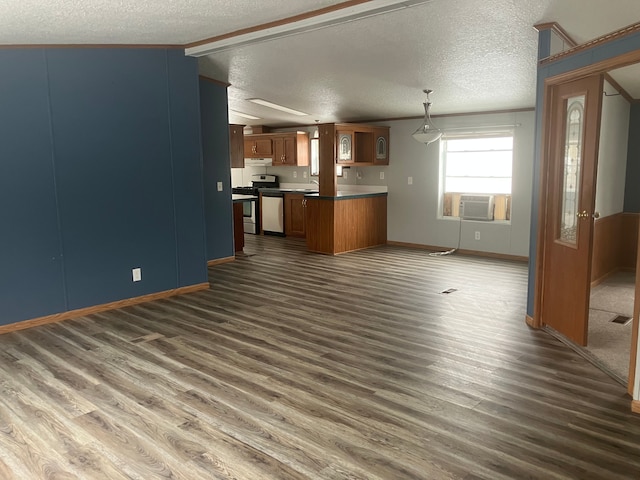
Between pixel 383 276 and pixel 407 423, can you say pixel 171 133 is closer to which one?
pixel 383 276

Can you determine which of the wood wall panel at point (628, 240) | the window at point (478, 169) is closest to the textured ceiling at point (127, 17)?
the window at point (478, 169)

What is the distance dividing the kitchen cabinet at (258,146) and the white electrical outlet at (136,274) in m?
5.36

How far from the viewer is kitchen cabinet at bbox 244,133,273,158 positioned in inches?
388

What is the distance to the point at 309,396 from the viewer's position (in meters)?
2.93

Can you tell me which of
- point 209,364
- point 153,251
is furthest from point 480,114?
point 209,364

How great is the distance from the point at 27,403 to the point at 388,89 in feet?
16.5

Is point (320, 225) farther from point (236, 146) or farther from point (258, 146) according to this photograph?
point (258, 146)

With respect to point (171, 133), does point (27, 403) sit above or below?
below

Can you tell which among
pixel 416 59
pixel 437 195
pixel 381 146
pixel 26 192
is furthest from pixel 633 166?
pixel 26 192

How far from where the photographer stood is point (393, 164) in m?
8.36

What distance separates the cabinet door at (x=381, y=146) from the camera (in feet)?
26.9

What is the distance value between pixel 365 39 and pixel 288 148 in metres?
5.35

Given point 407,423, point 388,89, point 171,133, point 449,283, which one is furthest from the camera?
point 388,89

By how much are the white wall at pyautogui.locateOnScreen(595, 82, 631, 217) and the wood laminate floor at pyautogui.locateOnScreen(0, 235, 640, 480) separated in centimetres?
171
